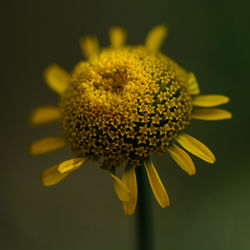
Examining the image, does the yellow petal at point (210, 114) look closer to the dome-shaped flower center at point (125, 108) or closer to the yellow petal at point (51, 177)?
the dome-shaped flower center at point (125, 108)

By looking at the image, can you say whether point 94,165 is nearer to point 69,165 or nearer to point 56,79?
point 56,79

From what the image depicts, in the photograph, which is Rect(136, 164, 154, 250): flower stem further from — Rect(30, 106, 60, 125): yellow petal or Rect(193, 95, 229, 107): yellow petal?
Rect(30, 106, 60, 125): yellow petal

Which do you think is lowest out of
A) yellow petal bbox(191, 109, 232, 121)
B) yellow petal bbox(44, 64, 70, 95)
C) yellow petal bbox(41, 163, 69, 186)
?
yellow petal bbox(41, 163, 69, 186)

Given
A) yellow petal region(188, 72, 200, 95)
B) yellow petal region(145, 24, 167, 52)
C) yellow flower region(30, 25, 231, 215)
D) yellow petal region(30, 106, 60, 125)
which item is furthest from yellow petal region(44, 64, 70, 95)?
yellow petal region(188, 72, 200, 95)

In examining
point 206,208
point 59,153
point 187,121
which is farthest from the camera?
point 59,153

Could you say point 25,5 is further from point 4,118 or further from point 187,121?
point 187,121

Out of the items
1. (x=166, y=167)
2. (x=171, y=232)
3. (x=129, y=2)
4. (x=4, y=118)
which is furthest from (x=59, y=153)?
(x=129, y=2)

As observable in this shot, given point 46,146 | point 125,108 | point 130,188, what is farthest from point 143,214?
point 46,146
